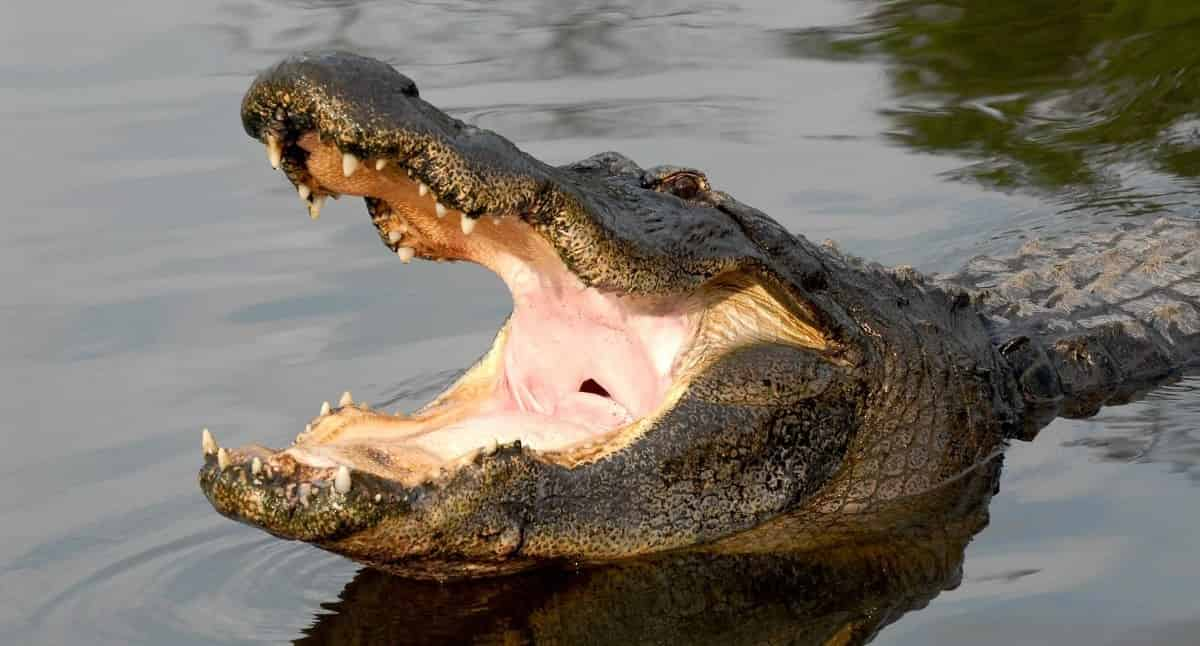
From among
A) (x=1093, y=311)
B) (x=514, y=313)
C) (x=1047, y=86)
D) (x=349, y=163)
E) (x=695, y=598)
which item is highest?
(x=349, y=163)

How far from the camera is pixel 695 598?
466 cm

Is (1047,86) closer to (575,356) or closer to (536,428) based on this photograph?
(575,356)

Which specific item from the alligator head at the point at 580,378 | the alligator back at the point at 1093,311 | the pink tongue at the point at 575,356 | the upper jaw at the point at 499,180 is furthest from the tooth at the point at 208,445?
the alligator back at the point at 1093,311

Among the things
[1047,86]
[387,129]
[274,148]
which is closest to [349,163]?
[387,129]

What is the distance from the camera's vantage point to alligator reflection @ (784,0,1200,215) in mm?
8984

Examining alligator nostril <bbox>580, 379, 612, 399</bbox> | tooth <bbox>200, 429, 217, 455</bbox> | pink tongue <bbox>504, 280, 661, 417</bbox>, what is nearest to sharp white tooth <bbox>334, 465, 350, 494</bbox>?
tooth <bbox>200, 429, 217, 455</bbox>

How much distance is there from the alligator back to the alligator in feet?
0.42

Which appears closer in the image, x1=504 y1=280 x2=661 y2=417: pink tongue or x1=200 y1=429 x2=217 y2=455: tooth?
x1=200 y1=429 x2=217 y2=455: tooth

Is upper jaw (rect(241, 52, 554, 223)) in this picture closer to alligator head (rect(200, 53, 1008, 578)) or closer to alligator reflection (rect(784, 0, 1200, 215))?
alligator head (rect(200, 53, 1008, 578))

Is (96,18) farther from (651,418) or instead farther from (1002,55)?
(651,418)

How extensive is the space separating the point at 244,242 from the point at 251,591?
3.14m

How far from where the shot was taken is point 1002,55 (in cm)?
1066

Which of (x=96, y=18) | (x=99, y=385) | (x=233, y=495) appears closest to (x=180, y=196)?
(x=99, y=385)

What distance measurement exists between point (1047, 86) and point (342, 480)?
694 cm
